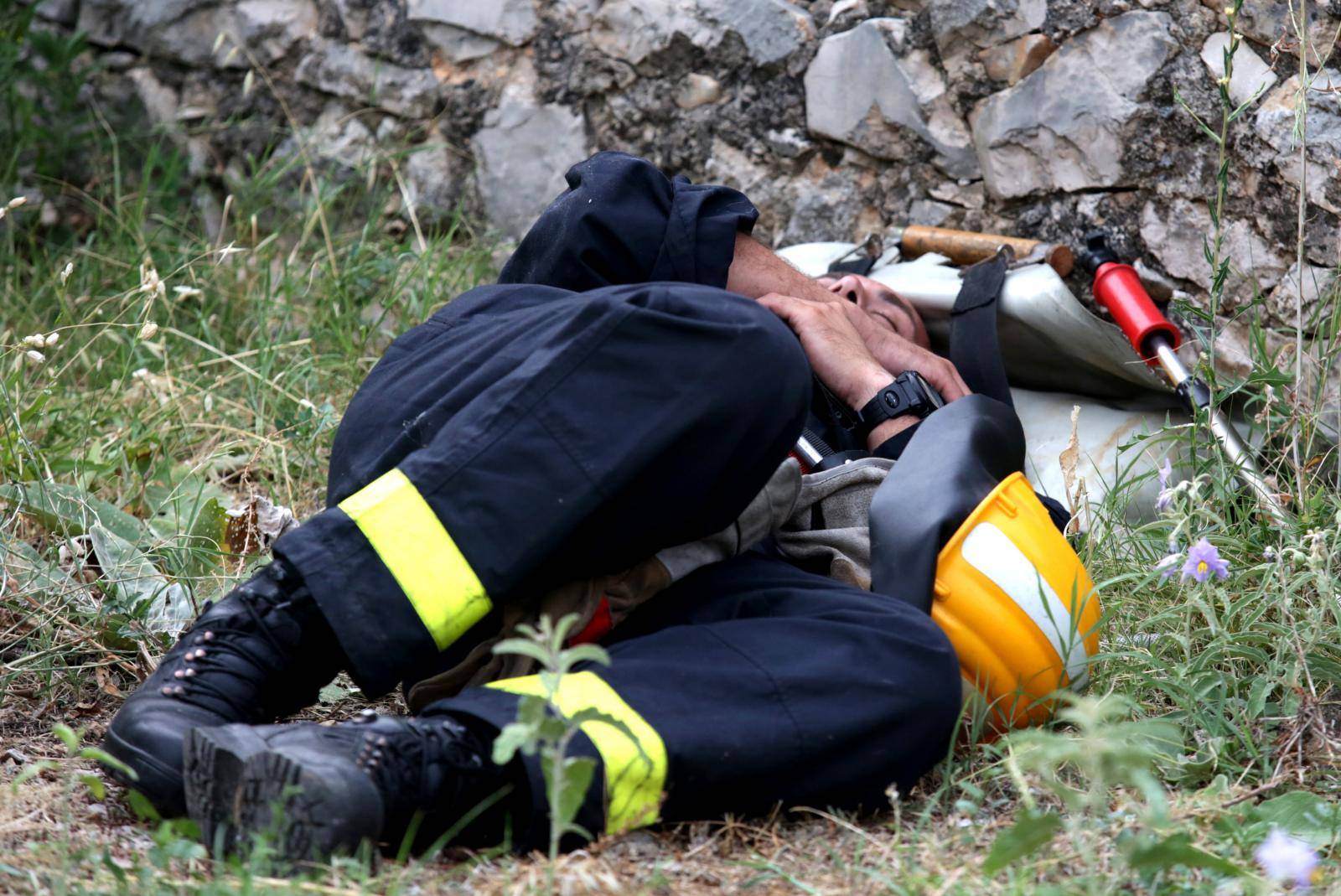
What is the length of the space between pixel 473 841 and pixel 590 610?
11.9 inches

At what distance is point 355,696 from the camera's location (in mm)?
1823

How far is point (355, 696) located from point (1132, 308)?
1545mm

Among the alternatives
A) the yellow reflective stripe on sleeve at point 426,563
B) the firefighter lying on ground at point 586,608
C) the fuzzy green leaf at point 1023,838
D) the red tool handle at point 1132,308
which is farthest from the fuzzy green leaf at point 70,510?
the red tool handle at point 1132,308

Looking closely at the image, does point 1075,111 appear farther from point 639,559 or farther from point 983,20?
point 639,559

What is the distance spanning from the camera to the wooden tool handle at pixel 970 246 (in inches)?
95.3

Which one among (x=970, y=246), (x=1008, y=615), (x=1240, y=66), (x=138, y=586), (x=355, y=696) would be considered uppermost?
(x=1240, y=66)

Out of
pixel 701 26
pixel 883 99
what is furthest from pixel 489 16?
pixel 883 99

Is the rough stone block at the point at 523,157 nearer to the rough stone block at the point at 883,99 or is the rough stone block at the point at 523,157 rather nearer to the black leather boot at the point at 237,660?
the rough stone block at the point at 883,99

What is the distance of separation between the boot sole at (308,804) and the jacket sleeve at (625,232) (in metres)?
0.97

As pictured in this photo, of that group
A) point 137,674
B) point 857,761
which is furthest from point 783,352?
point 137,674

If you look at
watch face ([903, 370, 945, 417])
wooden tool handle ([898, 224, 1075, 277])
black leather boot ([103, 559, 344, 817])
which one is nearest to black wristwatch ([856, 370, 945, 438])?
watch face ([903, 370, 945, 417])

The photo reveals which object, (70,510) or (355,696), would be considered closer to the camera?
(355,696)

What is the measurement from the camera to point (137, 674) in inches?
69.8

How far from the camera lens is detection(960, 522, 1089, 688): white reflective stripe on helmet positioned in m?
1.52
